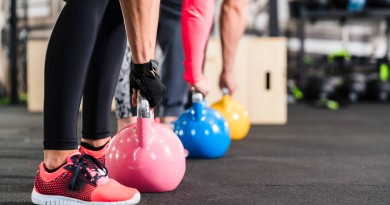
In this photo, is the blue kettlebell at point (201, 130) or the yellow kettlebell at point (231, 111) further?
the yellow kettlebell at point (231, 111)

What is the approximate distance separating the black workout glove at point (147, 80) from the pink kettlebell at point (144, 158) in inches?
4.1

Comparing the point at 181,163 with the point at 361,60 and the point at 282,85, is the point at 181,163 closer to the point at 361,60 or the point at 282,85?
the point at 282,85

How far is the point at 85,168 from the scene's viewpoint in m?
0.99

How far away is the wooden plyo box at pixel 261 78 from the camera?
3053 millimetres

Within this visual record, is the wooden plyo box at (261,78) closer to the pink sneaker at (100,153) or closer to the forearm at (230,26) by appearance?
the forearm at (230,26)

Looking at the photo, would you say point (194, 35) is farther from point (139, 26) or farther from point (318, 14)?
point (318, 14)

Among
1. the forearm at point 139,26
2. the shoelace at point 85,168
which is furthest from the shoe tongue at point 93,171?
the forearm at point 139,26

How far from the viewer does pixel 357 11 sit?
4.84m

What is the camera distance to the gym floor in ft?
3.66

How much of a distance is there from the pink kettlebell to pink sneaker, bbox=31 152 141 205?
0.11m

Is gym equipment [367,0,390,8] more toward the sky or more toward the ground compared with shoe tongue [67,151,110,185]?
more toward the sky

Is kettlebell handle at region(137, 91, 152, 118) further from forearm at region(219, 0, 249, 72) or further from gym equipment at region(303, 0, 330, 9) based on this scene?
gym equipment at region(303, 0, 330, 9)

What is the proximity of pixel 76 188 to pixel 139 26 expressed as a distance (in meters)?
0.33

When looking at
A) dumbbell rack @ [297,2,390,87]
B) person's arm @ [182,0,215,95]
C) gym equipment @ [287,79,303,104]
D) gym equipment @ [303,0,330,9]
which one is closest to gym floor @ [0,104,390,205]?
person's arm @ [182,0,215,95]
